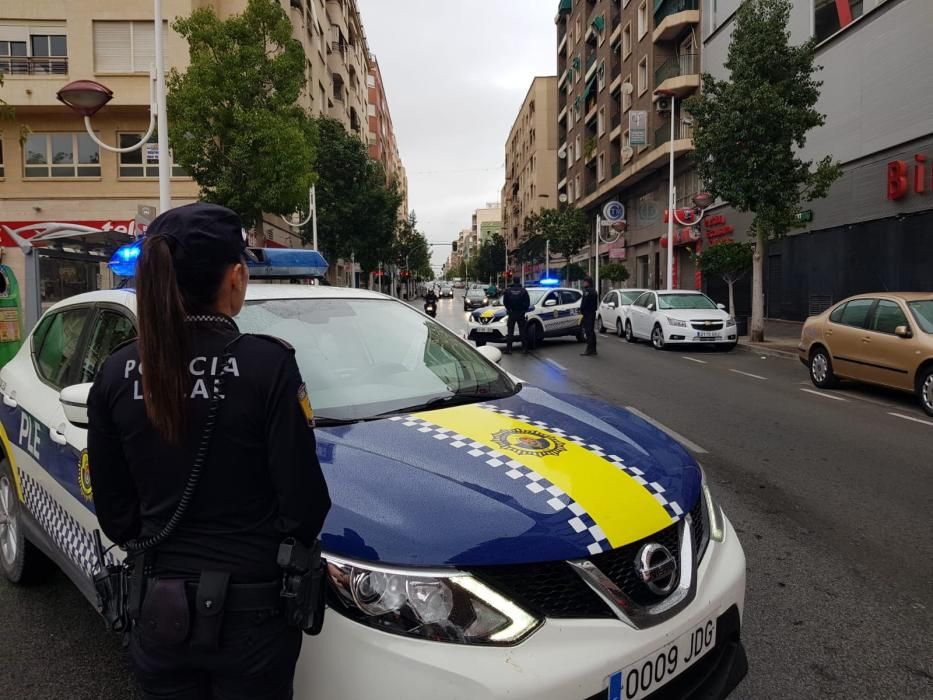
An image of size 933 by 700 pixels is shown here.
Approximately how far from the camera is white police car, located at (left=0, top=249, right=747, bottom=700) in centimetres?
181

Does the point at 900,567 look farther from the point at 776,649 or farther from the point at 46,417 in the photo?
the point at 46,417

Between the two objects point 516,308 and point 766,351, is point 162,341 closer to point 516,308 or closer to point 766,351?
point 516,308

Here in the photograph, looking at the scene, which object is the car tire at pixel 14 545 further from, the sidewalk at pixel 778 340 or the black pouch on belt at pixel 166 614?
the sidewalk at pixel 778 340

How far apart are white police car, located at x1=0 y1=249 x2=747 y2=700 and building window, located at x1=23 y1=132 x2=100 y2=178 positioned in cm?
2740

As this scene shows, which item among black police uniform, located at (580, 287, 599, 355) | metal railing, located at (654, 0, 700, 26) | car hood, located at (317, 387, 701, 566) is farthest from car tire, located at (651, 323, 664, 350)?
metal railing, located at (654, 0, 700, 26)

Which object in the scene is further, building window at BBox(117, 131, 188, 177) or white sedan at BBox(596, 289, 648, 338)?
building window at BBox(117, 131, 188, 177)

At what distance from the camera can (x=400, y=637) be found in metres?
1.79

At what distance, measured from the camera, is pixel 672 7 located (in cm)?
3353

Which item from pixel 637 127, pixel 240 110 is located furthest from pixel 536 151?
pixel 240 110

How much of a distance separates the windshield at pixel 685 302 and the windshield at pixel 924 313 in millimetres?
9204

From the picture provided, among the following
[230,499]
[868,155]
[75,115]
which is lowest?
[230,499]

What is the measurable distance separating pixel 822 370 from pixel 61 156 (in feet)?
89.1

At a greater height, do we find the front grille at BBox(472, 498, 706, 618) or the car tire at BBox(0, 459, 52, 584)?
the front grille at BBox(472, 498, 706, 618)

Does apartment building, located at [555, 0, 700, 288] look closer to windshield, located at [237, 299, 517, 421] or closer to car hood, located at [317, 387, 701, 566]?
windshield, located at [237, 299, 517, 421]
